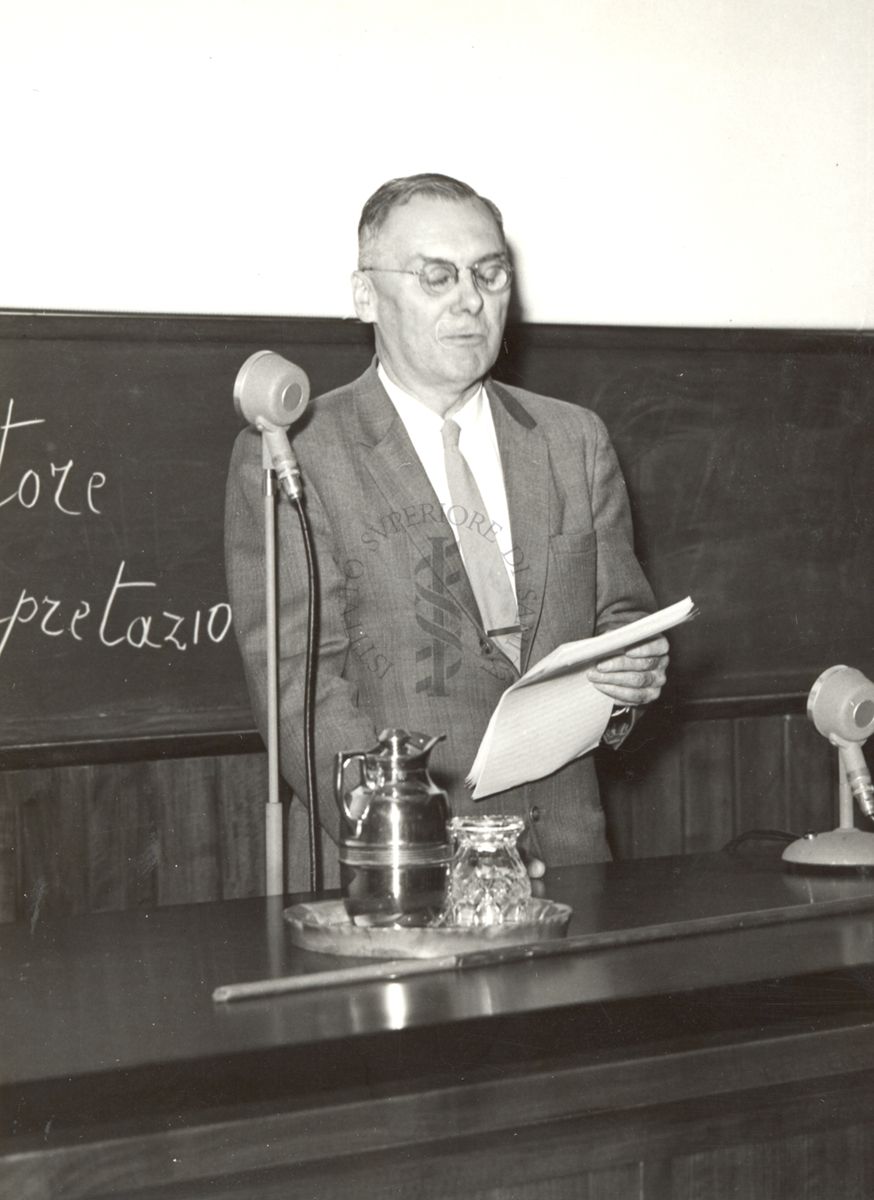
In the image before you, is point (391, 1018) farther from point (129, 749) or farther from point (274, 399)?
point (129, 749)

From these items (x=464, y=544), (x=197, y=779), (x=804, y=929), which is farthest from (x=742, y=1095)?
(x=197, y=779)

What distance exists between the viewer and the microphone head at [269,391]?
6.04ft

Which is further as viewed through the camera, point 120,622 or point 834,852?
point 120,622

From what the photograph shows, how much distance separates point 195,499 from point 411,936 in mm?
1573

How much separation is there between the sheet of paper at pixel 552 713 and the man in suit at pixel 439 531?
7.8 inches

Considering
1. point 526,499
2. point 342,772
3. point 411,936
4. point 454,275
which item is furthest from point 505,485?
point 411,936

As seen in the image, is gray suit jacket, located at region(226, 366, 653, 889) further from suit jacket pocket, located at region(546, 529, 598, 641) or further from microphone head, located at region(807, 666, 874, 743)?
microphone head, located at region(807, 666, 874, 743)

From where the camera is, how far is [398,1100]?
1.22 metres

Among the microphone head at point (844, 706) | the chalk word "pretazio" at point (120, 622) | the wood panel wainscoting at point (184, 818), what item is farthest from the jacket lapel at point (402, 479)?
the wood panel wainscoting at point (184, 818)

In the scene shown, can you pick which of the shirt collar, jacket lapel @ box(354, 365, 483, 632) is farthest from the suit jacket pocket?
the shirt collar

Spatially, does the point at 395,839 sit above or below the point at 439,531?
below

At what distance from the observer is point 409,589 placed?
2129mm

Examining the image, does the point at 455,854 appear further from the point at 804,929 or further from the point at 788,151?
the point at 788,151
